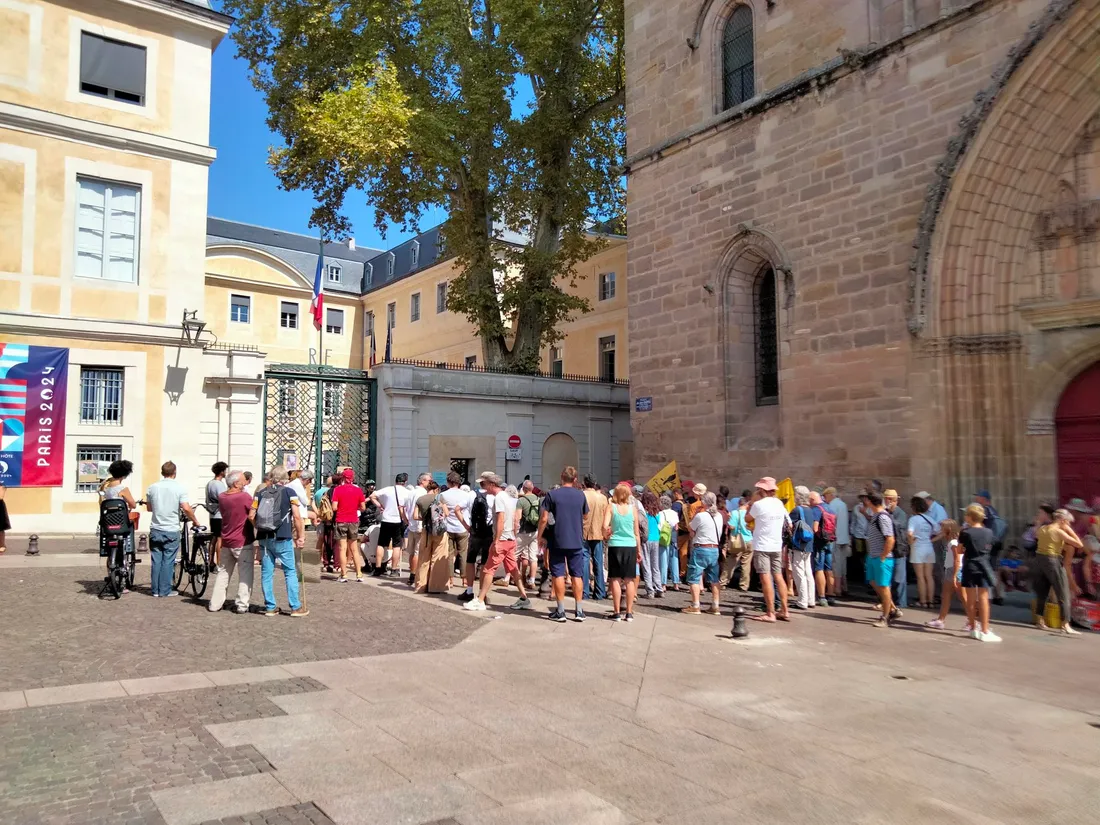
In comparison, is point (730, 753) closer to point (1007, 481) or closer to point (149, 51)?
point (1007, 481)

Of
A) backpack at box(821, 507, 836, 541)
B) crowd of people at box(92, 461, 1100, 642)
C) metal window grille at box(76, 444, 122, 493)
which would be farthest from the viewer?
metal window grille at box(76, 444, 122, 493)

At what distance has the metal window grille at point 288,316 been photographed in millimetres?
39469

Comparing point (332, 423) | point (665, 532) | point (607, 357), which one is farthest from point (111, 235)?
point (607, 357)

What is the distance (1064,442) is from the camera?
12.0 m

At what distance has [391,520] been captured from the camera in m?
13.0

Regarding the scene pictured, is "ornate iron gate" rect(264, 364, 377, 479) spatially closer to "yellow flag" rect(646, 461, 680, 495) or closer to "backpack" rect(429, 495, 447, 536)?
"yellow flag" rect(646, 461, 680, 495)

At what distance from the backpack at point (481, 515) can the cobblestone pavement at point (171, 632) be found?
3.80 ft

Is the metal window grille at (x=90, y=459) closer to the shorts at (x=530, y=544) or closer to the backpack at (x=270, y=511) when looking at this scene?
the backpack at (x=270, y=511)

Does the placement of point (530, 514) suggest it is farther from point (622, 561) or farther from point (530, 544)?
point (622, 561)

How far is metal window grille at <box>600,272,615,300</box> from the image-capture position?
108ft

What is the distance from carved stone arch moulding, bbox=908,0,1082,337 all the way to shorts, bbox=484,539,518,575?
7083 mm

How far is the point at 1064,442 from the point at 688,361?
6.83m

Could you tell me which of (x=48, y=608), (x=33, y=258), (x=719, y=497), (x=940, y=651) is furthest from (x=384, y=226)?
(x=940, y=651)

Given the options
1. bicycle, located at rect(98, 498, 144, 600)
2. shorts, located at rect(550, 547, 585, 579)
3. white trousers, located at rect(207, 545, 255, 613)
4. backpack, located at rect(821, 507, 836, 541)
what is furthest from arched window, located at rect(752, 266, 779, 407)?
bicycle, located at rect(98, 498, 144, 600)
